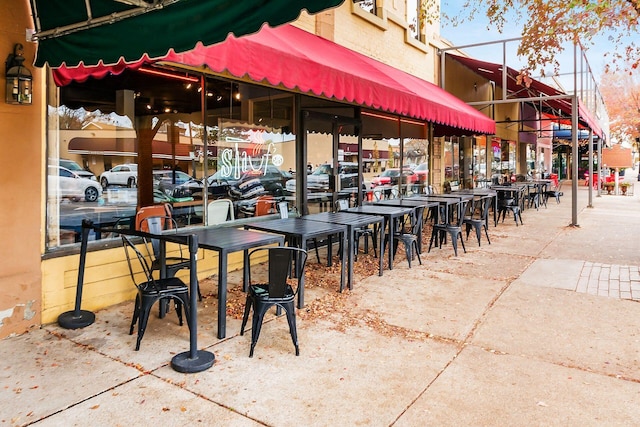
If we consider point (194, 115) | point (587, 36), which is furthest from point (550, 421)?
point (587, 36)

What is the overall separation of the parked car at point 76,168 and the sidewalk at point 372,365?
61.8 inches

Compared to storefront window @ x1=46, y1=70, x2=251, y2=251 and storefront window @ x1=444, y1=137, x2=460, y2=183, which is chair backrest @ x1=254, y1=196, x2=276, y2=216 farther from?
storefront window @ x1=444, y1=137, x2=460, y2=183

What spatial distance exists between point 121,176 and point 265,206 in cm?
244

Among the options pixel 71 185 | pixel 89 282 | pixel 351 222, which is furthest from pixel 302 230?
pixel 71 185

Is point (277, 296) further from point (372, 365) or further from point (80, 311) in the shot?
point (80, 311)

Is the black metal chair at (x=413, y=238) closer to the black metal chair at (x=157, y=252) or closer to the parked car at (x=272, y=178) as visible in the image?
the parked car at (x=272, y=178)

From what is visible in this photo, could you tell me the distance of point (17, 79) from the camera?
412cm

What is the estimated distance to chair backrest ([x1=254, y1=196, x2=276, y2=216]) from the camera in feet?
25.0

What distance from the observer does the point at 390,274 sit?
21.9 feet

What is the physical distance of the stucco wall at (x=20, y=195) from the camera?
13.6ft

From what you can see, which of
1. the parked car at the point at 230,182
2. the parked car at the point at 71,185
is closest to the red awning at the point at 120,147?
the parked car at the point at 71,185

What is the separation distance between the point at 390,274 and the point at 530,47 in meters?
5.25

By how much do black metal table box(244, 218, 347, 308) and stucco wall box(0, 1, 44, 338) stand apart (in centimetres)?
232

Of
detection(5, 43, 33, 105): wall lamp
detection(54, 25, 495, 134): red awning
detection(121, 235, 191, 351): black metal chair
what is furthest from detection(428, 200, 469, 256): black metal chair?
detection(5, 43, 33, 105): wall lamp
